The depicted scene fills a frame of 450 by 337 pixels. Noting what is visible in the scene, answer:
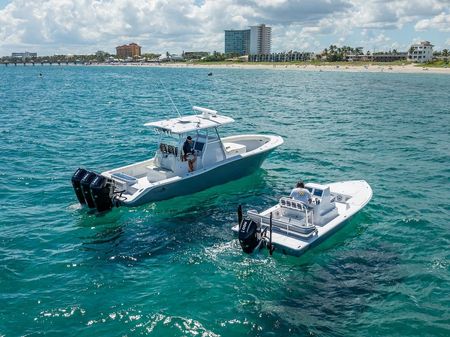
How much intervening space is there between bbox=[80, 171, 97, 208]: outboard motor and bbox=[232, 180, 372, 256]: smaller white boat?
6.19 metres

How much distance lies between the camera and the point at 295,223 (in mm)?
13445

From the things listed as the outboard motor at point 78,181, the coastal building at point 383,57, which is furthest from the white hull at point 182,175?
the coastal building at point 383,57

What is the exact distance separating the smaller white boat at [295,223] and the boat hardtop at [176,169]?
489 centimetres

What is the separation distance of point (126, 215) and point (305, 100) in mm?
46151

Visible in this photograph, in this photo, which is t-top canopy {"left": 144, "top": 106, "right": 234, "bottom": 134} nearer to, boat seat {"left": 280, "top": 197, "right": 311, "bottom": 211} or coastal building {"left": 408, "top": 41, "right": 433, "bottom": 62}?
boat seat {"left": 280, "top": 197, "right": 311, "bottom": 211}

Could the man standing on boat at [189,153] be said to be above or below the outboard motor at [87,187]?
above

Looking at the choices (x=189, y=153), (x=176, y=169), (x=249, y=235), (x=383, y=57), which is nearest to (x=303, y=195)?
(x=249, y=235)

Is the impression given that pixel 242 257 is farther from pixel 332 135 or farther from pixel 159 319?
pixel 332 135

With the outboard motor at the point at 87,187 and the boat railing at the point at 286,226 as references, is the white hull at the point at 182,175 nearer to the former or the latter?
the outboard motor at the point at 87,187

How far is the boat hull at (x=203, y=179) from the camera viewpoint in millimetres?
17047

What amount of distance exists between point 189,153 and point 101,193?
171 inches

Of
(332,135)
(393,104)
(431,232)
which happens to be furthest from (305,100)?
(431,232)

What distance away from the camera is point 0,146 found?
28547 mm

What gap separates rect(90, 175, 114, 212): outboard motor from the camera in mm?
15898
